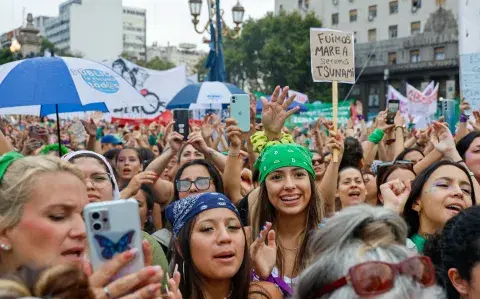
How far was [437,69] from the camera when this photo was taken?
43.1m

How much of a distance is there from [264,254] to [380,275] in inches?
53.7

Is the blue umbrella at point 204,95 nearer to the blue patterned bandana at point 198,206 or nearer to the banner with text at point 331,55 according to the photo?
the banner with text at point 331,55

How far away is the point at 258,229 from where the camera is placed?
11.6ft

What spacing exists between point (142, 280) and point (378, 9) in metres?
53.0

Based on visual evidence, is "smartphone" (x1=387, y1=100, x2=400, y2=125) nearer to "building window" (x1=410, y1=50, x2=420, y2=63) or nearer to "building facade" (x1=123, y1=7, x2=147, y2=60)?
"building window" (x1=410, y1=50, x2=420, y2=63)

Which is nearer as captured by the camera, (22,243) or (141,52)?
(22,243)

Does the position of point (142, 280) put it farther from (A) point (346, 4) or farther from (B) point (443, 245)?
(A) point (346, 4)

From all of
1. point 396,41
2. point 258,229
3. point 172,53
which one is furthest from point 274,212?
point 172,53

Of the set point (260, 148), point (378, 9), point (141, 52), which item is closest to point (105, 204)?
point (260, 148)

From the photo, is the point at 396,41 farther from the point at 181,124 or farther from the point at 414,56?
the point at 181,124

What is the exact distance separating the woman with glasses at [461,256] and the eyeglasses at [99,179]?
6.44ft

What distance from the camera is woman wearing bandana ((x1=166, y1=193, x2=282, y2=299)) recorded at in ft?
8.64

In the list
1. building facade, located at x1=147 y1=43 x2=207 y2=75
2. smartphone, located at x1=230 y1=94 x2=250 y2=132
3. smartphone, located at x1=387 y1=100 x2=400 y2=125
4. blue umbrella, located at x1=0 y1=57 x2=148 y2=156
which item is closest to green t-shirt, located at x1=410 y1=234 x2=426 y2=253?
smartphone, located at x1=230 y1=94 x2=250 y2=132

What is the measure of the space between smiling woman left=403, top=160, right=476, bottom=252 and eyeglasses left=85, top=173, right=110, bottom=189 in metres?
1.82
